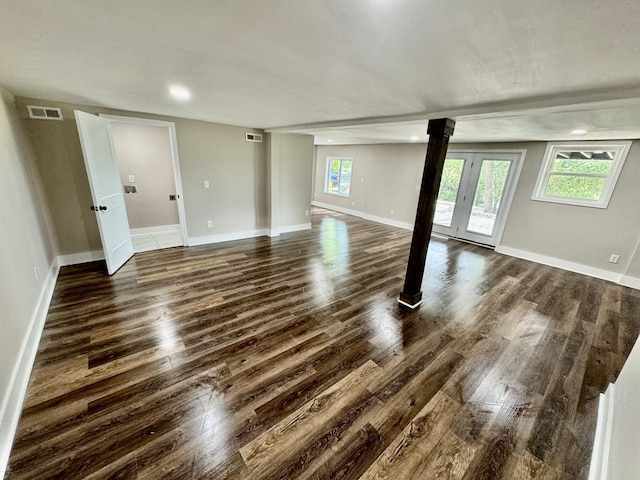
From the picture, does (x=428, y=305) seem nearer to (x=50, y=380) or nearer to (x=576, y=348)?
(x=576, y=348)

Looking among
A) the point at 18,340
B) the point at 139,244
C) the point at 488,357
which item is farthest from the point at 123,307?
the point at 488,357

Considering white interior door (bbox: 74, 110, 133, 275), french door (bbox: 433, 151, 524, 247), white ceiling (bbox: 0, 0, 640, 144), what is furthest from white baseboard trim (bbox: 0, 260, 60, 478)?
french door (bbox: 433, 151, 524, 247)

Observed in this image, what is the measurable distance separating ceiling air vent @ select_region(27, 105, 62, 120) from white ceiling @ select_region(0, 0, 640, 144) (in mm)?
785

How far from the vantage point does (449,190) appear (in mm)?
6168

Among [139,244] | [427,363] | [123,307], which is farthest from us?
[139,244]

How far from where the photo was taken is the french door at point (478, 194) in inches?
204

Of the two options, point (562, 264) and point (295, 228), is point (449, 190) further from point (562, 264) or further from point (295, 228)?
point (295, 228)

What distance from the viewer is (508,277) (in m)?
4.11

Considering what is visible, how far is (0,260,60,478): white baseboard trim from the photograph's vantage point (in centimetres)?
139

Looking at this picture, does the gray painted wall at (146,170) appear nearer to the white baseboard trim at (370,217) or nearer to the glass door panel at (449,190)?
the white baseboard trim at (370,217)

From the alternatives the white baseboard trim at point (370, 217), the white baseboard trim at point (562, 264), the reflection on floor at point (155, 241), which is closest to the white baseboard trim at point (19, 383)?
the reflection on floor at point (155, 241)

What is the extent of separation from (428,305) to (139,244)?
5.14 meters

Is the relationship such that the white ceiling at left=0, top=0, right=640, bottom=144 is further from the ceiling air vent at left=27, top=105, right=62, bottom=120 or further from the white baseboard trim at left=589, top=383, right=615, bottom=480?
the white baseboard trim at left=589, top=383, right=615, bottom=480

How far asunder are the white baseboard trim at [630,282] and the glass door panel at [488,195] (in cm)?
200
